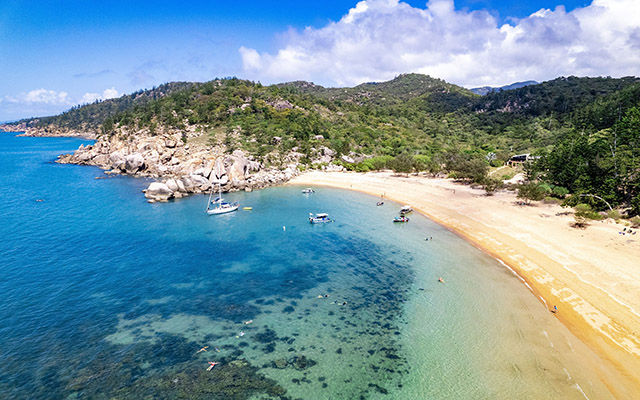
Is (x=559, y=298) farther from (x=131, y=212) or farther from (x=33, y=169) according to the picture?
(x=33, y=169)

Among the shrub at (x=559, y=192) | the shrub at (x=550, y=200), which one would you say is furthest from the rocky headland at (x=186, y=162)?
the shrub at (x=559, y=192)

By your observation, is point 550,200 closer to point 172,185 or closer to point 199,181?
point 199,181

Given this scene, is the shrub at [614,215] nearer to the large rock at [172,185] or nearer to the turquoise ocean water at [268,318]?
the turquoise ocean water at [268,318]

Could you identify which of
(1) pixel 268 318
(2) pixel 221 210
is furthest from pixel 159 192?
(1) pixel 268 318

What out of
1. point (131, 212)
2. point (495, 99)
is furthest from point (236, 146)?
point (495, 99)

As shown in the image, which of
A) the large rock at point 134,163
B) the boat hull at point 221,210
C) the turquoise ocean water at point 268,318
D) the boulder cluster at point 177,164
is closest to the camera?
the turquoise ocean water at point 268,318
